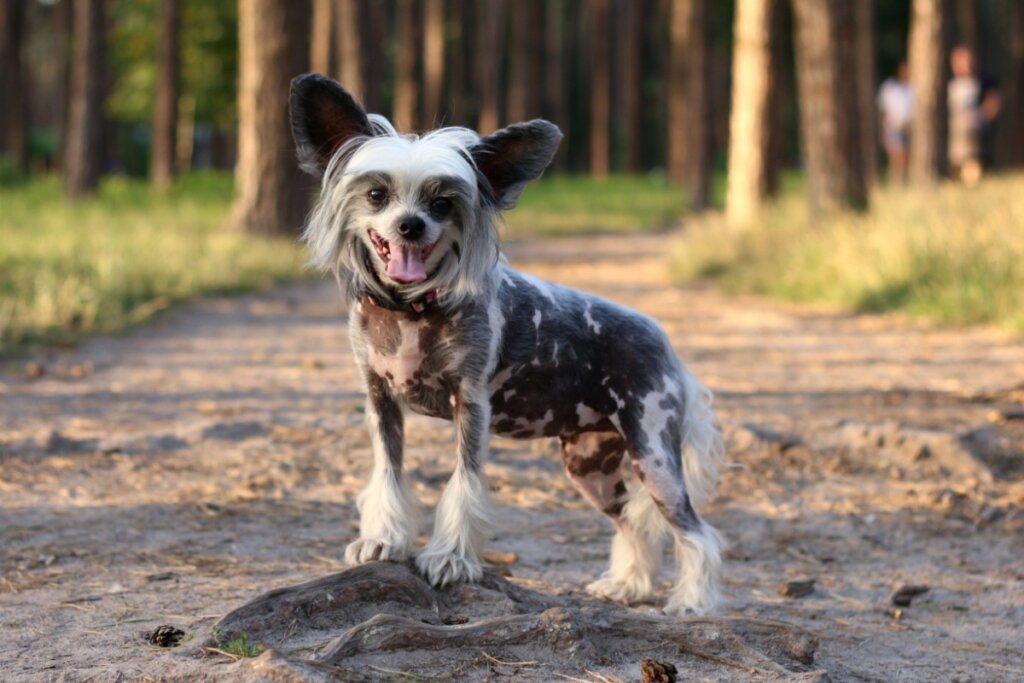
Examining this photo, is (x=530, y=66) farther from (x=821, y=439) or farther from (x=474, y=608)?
(x=474, y=608)

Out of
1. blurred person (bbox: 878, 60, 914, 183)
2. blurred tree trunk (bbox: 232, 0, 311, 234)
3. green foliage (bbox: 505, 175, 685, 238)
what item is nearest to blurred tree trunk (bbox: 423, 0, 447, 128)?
green foliage (bbox: 505, 175, 685, 238)

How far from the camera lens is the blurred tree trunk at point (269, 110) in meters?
15.9

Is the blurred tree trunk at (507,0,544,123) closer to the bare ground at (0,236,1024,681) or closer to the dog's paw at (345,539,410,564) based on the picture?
the bare ground at (0,236,1024,681)

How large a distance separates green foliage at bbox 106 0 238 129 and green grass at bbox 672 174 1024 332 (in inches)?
681

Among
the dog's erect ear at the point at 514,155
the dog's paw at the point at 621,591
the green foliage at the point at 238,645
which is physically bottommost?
the dog's paw at the point at 621,591

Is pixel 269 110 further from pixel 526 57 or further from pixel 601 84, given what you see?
pixel 601 84

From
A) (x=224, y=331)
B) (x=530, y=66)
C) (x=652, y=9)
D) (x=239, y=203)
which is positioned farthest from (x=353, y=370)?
(x=652, y=9)

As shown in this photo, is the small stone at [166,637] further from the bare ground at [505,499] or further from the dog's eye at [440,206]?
the dog's eye at [440,206]

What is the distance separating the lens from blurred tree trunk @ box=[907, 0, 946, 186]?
65.3 feet

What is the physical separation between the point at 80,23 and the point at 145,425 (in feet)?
52.9

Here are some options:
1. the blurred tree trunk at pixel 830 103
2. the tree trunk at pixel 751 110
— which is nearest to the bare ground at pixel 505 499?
the blurred tree trunk at pixel 830 103

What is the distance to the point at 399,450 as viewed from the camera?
446 centimetres

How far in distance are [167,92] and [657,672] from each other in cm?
2392

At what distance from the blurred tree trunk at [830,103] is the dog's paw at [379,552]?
38.3ft
